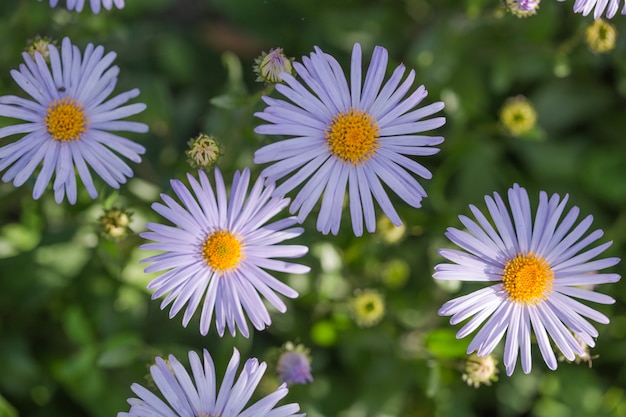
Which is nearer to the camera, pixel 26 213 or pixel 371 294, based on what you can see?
pixel 371 294

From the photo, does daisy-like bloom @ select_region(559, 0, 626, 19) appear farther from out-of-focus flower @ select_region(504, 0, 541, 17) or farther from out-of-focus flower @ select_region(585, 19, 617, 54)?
out-of-focus flower @ select_region(585, 19, 617, 54)

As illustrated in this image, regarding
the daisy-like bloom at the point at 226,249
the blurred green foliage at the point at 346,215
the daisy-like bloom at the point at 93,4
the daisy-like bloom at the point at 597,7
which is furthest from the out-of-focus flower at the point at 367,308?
the daisy-like bloom at the point at 93,4

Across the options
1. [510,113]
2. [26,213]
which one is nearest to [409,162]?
[510,113]

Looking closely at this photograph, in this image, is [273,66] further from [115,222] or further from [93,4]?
[115,222]

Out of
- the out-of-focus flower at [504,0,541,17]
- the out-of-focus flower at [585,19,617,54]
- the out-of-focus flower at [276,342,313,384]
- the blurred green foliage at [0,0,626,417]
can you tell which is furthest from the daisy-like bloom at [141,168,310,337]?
the out-of-focus flower at [585,19,617,54]

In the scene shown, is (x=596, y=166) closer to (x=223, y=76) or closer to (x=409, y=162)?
(x=409, y=162)

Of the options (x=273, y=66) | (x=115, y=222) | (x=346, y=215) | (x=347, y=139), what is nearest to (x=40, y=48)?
(x=115, y=222)

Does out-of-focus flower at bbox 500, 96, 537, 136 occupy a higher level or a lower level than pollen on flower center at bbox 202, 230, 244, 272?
higher
